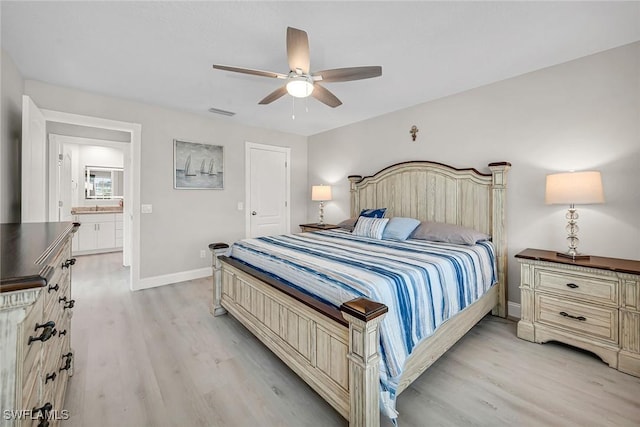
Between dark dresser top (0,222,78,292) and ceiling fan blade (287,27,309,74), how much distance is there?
5.64 ft

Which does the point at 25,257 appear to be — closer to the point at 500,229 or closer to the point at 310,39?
the point at 310,39

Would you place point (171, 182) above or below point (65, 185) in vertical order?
below

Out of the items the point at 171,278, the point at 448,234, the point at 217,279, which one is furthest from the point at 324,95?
the point at 171,278

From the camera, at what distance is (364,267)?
193cm

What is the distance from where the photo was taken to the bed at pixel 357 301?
1361mm

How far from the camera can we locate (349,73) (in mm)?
2150

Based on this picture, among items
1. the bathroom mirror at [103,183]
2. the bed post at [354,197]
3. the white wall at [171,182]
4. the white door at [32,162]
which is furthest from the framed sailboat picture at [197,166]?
the bathroom mirror at [103,183]

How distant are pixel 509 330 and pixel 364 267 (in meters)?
1.84

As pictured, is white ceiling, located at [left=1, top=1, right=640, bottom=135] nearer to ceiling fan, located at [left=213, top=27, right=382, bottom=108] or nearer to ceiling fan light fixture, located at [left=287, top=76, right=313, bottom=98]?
ceiling fan, located at [left=213, top=27, right=382, bottom=108]

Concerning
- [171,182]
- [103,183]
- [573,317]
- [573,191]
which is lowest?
[573,317]

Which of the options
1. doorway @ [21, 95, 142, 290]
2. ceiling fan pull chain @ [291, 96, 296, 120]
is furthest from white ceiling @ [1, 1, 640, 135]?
ceiling fan pull chain @ [291, 96, 296, 120]

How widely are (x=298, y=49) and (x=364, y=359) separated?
6.42 ft

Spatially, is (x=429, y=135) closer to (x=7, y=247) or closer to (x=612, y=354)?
(x=612, y=354)

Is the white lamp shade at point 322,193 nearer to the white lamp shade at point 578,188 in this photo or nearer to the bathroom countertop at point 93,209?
the white lamp shade at point 578,188
